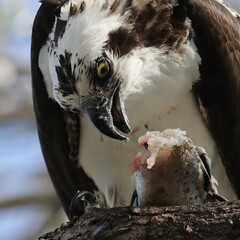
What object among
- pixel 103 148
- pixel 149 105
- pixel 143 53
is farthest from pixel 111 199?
pixel 143 53

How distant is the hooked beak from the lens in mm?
3387

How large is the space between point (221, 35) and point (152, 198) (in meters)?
1.26

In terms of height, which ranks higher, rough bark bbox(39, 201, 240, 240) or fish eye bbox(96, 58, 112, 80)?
fish eye bbox(96, 58, 112, 80)

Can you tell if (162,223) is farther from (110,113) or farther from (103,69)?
(103,69)

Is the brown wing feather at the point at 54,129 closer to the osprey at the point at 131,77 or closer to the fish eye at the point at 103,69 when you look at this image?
the osprey at the point at 131,77

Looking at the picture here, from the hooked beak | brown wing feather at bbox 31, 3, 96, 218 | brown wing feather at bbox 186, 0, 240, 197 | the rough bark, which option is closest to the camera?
the rough bark

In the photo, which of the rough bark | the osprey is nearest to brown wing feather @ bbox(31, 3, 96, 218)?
the osprey

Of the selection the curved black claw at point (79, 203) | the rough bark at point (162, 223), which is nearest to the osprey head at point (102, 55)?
the curved black claw at point (79, 203)

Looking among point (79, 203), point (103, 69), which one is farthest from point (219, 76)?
point (79, 203)

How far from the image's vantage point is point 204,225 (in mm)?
2598

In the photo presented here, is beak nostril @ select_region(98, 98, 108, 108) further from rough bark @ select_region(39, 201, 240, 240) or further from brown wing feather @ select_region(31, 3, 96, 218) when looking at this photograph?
rough bark @ select_region(39, 201, 240, 240)

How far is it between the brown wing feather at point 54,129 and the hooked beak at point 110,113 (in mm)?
509

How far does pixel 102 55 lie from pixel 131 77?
192mm

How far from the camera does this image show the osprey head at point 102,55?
3.54m
